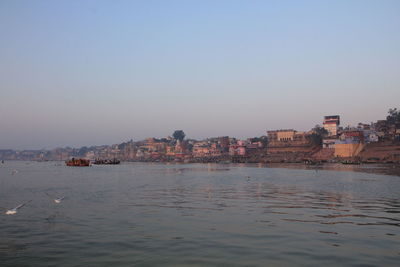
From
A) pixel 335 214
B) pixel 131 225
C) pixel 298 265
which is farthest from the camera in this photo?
pixel 335 214

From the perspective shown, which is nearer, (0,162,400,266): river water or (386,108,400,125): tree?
(0,162,400,266): river water

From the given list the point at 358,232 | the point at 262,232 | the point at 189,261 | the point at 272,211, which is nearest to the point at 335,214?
the point at 272,211

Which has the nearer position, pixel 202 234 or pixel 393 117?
pixel 202 234

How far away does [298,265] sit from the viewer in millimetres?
13727

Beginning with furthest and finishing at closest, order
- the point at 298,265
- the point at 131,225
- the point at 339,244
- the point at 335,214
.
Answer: the point at 335,214 → the point at 131,225 → the point at 339,244 → the point at 298,265

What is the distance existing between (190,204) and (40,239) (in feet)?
48.0

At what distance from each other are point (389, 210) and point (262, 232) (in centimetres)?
1230

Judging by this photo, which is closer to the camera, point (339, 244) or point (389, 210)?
point (339, 244)

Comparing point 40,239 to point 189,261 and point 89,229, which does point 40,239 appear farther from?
point 189,261

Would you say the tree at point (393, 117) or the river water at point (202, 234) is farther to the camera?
the tree at point (393, 117)

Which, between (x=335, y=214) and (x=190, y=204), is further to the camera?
(x=190, y=204)

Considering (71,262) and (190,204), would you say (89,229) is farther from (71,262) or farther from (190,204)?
(190,204)

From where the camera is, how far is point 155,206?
29812mm

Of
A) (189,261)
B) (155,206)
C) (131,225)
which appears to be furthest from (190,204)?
(189,261)
